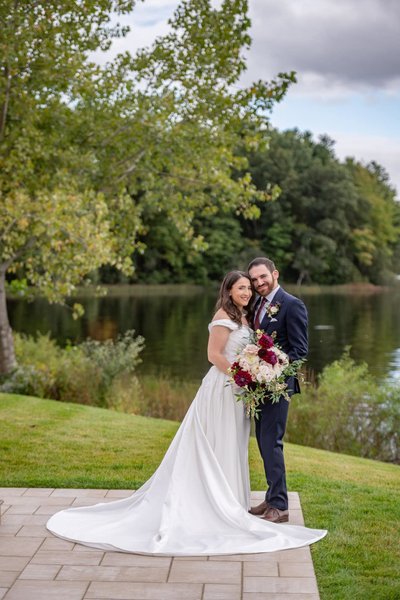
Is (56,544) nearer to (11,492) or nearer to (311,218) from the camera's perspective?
(11,492)

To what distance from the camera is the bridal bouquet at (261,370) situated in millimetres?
5617

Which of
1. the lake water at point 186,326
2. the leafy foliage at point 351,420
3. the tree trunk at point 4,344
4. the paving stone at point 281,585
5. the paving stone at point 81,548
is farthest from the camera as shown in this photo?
the lake water at point 186,326

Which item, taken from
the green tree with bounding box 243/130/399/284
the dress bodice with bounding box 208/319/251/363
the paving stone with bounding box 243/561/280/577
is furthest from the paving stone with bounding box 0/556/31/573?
the green tree with bounding box 243/130/399/284

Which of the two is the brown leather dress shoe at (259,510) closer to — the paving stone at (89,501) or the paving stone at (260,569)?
the paving stone at (260,569)

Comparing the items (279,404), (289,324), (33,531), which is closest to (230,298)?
(289,324)

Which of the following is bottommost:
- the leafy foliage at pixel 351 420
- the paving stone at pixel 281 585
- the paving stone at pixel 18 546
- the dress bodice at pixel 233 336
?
the leafy foliage at pixel 351 420

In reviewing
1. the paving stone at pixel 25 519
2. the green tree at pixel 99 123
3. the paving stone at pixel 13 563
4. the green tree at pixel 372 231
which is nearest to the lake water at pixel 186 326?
the green tree at pixel 99 123

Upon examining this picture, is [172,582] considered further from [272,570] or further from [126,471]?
[126,471]

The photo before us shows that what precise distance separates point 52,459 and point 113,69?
954 cm

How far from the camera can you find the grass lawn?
17.3 feet

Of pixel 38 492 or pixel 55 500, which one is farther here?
pixel 38 492

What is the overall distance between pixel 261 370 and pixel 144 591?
1.67 meters

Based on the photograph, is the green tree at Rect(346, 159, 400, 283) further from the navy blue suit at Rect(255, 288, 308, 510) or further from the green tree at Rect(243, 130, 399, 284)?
the navy blue suit at Rect(255, 288, 308, 510)

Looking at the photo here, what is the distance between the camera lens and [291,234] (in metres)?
69.6
